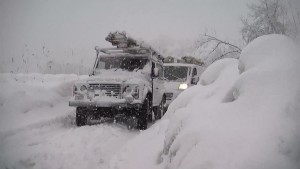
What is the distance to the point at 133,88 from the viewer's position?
7.40m

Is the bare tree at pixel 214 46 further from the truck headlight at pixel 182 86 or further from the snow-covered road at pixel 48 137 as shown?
the snow-covered road at pixel 48 137

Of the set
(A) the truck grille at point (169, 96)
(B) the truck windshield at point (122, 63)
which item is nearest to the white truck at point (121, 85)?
(B) the truck windshield at point (122, 63)

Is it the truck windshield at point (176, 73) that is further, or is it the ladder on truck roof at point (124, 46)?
the truck windshield at point (176, 73)

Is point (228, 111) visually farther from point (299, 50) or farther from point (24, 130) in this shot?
point (24, 130)

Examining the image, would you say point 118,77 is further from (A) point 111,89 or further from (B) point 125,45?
(B) point 125,45

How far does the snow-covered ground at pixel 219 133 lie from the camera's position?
2.25 metres

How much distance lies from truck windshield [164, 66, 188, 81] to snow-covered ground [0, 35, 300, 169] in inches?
239

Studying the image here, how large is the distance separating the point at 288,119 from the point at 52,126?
619 centimetres

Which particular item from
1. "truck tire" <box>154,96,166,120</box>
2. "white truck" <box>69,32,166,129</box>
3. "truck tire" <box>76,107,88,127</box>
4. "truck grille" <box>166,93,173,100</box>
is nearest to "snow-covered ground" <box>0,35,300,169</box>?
"white truck" <box>69,32,166,129</box>

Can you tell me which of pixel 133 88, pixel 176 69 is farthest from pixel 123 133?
pixel 176 69

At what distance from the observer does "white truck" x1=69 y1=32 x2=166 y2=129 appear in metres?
7.38

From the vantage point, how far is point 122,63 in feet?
28.6

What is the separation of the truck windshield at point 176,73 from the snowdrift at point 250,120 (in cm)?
814

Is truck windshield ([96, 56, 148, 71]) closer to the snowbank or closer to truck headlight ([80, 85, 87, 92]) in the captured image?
truck headlight ([80, 85, 87, 92])
